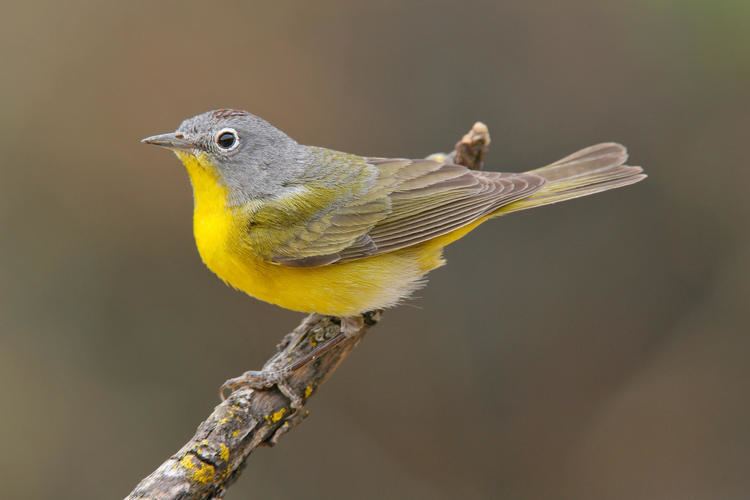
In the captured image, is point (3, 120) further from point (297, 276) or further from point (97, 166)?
point (297, 276)

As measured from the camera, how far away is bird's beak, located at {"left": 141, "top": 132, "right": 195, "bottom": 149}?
16.6 ft

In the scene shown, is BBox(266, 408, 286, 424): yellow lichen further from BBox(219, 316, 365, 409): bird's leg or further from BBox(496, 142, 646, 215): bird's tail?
BBox(496, 142, 646, 215): bird's tail

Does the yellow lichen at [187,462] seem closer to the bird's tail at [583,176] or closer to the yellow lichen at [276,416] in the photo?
the yellow lichen at [276,416]

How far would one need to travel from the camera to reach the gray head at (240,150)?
204 inches

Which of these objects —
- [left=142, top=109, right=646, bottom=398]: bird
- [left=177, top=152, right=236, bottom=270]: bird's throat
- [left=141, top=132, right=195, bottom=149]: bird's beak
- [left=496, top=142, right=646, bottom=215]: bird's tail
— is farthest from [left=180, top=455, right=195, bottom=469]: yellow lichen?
[left=496, top=142, right=646, bottom=215]: bird's tail

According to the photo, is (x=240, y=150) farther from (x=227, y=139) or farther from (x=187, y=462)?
(x=187, y=462)

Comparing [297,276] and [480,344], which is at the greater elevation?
[297,276]

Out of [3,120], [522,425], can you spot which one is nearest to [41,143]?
[3,120]

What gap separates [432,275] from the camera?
7.74 m

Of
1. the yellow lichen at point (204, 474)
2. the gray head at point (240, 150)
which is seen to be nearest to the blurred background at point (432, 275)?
the gray head at point (240, 150)

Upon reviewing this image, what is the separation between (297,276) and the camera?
16.9 feet

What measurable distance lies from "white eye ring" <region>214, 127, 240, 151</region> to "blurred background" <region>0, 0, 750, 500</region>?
110 inches

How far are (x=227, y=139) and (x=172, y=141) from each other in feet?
1.12

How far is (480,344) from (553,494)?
1.44m
